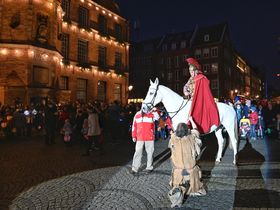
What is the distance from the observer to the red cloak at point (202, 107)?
24.9 ft

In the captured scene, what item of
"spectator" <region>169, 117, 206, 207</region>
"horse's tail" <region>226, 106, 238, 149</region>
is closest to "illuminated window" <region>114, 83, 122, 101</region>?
"horse's tail" <region>226, 106, 238, 149</region>

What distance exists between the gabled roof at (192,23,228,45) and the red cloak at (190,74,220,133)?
157 feet

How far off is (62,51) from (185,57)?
1269 inches

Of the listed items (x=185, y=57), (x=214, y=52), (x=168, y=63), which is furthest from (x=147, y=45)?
(x=214, y=52)

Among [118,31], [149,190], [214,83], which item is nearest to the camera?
[149,190]

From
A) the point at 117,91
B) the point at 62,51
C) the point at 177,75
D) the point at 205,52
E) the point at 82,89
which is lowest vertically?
the point at 82,89

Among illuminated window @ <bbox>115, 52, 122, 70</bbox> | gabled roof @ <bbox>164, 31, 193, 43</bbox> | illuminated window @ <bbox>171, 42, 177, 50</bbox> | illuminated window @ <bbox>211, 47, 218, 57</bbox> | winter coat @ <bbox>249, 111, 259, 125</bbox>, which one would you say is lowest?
winter coat @ <bbox>249, 111, 259, 125</bbox>

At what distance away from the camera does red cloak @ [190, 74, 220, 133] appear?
7578 mm

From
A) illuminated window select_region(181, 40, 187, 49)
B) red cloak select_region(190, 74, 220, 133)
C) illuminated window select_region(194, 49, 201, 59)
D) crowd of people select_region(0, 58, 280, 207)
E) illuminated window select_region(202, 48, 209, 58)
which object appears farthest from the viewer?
illuminated window select_region(181, 40, 187, 49)

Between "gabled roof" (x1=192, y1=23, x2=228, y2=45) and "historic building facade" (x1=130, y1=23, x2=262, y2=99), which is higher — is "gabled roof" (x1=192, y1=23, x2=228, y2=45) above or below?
above

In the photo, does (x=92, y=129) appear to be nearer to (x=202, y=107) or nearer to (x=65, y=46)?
(x=202, y=107)

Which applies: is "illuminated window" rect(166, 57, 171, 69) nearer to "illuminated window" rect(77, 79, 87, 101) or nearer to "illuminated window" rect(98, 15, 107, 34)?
"illuminated window" rect(98, 15, 107, 34)

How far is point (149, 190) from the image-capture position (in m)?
6.25

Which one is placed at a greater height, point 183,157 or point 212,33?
point 212,33
